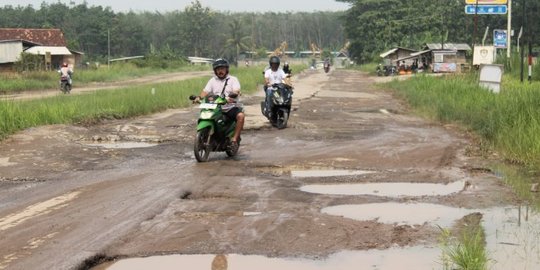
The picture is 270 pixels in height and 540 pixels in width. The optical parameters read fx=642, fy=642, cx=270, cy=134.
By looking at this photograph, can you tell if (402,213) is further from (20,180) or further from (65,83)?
(65,83)

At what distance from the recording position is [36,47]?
46.4 meters

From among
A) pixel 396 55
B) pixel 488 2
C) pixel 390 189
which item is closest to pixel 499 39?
pixel 488 2

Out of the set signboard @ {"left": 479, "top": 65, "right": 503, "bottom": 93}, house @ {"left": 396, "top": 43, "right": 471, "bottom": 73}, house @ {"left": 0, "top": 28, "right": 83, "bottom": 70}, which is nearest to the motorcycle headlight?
signboard @ {"left": 479, "top": 65, "right": 503, "bottom": 93}

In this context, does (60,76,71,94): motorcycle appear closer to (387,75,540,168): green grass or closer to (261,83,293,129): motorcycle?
(387,75,540,168): green grass

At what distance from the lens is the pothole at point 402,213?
5830 mm

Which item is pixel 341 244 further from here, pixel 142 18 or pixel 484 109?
pixel 142 18

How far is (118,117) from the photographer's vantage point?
15.5 metres

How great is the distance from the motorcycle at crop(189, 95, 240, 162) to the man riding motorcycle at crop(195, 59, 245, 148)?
0.07 m

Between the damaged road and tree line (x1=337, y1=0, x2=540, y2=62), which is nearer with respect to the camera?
the damaged road

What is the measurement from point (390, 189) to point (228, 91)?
335 cm

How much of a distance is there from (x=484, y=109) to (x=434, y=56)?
34.0 meters

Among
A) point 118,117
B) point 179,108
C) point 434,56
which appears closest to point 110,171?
point 118,117

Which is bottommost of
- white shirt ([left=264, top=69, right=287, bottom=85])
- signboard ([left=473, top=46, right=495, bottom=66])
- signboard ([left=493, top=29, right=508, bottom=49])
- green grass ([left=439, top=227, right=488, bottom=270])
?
green grass ([left=439, top=227, right=488, bottom=270])

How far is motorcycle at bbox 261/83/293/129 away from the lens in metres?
13.8
